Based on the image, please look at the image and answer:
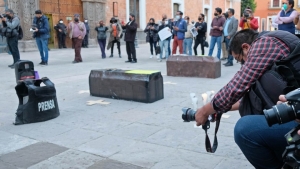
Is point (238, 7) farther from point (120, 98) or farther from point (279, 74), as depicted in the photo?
point (279, 74)

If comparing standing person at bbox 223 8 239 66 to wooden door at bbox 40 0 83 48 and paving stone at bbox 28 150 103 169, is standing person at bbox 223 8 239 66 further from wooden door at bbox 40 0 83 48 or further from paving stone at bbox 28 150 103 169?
wooden door at bbox 40 0 83 48

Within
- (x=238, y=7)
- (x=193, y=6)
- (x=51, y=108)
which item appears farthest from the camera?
(x=238, y=7)

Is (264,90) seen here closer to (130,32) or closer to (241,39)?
(241,39)

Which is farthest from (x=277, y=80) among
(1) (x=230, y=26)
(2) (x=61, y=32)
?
(2) (x=61, y=32)

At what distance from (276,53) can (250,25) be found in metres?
7.98

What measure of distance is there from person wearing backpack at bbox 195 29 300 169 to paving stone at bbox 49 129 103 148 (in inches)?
85.9

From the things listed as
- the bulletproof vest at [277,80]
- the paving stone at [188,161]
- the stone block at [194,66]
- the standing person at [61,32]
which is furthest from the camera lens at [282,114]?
the standing person at [61,32]

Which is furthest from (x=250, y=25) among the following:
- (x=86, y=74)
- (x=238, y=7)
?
(x=238, y=7)

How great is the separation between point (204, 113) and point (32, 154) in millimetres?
2157

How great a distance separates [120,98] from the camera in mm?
6020

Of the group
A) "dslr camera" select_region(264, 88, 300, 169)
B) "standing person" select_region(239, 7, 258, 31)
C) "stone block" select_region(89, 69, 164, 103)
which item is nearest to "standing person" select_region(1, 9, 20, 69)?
"stone block" select_region(89, 69, 164, 103)

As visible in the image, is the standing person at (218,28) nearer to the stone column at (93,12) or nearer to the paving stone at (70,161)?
the paving stone at (70,161)

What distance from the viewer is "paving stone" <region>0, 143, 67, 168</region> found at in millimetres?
3410

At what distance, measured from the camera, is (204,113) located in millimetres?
2311
